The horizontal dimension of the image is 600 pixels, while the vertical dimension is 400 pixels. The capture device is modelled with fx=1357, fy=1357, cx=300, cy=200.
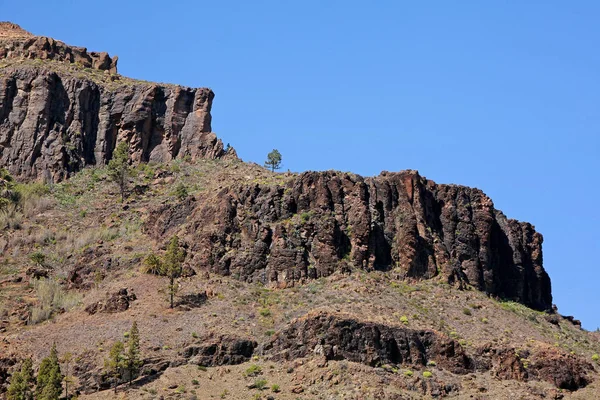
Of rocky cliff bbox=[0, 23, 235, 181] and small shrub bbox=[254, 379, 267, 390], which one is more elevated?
rocky cliff bbox=[0, 23, 235, 181]

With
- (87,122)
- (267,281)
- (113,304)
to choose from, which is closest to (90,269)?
(113,304)

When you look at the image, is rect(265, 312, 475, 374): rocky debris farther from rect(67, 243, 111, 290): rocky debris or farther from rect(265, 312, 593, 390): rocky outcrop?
rect(67, 243, 111, 290): rocky debris

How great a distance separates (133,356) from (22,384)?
413 inches

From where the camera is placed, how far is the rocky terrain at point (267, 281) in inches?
4998

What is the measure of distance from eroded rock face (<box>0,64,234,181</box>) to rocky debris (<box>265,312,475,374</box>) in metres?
61.8

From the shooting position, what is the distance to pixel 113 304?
140 meters

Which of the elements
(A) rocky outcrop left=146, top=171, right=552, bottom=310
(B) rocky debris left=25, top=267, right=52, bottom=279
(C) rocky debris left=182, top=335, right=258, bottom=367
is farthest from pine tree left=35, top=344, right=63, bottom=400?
(B) rocky debris left=25, top=267, right=52, bottom=279

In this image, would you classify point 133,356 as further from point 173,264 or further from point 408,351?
point 408,351

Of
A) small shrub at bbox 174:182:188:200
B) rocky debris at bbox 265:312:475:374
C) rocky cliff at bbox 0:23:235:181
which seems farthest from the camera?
rocky cliff at bbox 0:23:235:181

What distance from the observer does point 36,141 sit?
7269 inches

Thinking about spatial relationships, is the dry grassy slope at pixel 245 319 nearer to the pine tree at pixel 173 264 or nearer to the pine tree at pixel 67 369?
the pine tree at pixel 173 264

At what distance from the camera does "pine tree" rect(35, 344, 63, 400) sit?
12175 cm

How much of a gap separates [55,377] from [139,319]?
622 inches

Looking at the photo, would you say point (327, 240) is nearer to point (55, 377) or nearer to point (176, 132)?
point (55, 377)
